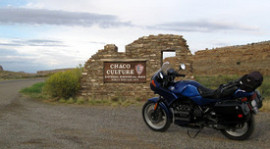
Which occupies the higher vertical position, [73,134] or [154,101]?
[154,101]

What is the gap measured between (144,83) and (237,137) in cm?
708

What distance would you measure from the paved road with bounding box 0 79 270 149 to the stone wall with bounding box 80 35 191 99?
382cm

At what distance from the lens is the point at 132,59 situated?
1222 cm

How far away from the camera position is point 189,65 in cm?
1194

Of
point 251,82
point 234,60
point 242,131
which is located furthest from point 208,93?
point 234,60

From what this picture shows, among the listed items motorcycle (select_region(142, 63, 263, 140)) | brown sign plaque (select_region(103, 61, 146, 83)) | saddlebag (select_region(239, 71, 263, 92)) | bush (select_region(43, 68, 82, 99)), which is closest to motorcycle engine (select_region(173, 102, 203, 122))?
motorcycle (select_region(142, 63, 263, 140))

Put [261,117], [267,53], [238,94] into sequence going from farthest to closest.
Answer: [267,53], [261,117], [238,94]

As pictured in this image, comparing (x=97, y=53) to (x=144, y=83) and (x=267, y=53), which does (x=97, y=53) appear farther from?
(x=267, y=53)

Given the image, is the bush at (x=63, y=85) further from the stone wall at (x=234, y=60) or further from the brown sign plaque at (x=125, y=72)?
the stone wall at (x=234, y=60)

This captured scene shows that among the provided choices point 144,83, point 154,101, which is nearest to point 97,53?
point 144,83

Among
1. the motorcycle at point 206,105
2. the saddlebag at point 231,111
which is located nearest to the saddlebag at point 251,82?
the motorcycle at point 206,105

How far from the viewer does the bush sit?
12.1m

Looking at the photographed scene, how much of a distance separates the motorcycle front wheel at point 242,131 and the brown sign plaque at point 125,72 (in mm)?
6915

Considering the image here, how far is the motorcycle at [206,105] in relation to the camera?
16.1 ft
